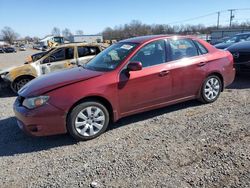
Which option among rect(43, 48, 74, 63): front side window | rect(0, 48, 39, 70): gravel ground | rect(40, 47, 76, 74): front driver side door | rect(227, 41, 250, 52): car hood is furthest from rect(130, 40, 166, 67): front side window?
rect(0, 48, 39, 70): gravel ground

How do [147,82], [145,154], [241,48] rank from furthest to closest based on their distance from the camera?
[241,48] < [147,82] < [145,154]

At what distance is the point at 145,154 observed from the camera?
351cm

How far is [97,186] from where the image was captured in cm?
288

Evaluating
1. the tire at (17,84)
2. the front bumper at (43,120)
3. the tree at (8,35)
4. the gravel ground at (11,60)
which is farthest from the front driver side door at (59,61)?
the tree at (8,35)

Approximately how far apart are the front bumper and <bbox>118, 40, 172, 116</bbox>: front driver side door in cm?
107

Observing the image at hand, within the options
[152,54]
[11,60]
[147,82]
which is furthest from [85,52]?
[11,60]

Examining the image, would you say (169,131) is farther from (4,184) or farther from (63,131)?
(4,184)

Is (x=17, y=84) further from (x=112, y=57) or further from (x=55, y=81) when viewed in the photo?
(x=112, y=57)

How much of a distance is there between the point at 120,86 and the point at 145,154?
126 centimetres

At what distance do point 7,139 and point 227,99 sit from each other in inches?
187

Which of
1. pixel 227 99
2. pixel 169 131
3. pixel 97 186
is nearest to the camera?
pixel 97 186

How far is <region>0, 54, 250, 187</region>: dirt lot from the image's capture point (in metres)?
2.97

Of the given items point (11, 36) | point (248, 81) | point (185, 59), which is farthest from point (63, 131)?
point (11, 36)

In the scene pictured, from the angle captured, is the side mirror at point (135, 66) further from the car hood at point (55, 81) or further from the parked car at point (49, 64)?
the parked car at point (49, 64)
